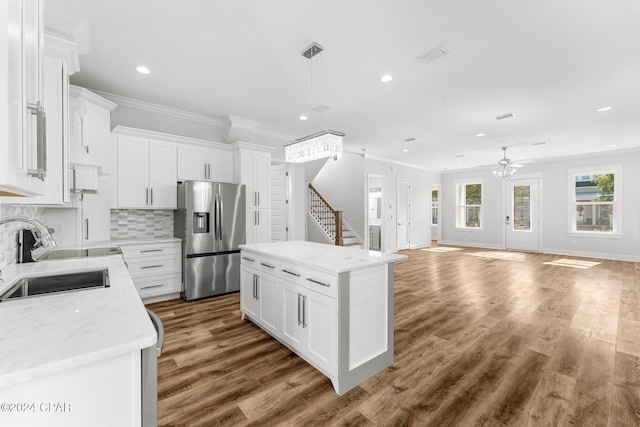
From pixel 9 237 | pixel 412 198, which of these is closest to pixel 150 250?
pixel 9 237

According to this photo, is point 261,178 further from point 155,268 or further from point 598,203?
point 598,203

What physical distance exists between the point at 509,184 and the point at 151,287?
32.0ft

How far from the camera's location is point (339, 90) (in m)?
3.64

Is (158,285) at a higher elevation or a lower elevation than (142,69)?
lower

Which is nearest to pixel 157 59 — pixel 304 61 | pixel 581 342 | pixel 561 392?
pixel 304 61

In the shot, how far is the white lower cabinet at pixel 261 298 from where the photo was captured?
2.57 m

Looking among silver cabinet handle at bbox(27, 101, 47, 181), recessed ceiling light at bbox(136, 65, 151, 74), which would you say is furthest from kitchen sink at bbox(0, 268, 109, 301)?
recessed ceiling light at bbox(136, 65, 151, 74)

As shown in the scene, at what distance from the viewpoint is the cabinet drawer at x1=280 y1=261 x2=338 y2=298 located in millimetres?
1948

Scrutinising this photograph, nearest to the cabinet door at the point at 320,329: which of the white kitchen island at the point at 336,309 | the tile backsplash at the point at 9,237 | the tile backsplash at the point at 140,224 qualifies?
the white kitchen island at the point at 336,309

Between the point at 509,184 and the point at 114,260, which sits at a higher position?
the point at 509,184

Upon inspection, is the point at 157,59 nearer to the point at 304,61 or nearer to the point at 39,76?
the point at 304,61

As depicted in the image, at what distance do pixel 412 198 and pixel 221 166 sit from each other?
6558 mm

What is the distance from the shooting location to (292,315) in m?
2.35

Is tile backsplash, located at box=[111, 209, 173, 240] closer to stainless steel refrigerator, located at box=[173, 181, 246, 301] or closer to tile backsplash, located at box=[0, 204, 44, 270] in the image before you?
stainless steel refrigerator, located at box=[173, 181, 246, 301]
